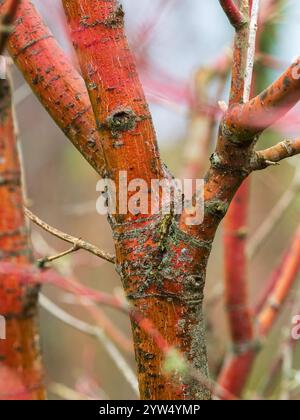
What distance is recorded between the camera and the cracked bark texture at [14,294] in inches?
36.0

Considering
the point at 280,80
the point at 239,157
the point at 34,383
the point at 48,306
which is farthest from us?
the point at 48,306

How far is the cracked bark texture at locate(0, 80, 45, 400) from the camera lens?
91 centimetres

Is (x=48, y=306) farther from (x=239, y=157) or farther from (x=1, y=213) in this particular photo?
(x=239, y=157)

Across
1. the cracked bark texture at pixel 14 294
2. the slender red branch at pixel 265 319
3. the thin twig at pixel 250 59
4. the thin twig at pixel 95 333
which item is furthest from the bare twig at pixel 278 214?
the thin twig at pixel 250 59

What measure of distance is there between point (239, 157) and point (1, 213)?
419mm

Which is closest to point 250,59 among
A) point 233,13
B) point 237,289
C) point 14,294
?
point 233,13

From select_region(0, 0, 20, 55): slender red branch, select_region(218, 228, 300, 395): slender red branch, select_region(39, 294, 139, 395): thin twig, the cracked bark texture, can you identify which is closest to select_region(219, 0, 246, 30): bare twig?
select_region(0, 0, 20, 55): slender red branch

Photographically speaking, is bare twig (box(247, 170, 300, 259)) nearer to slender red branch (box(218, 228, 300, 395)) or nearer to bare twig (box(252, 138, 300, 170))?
slender red branch (box(218, 228, 300, 395))

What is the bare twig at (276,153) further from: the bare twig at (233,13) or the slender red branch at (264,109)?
the bare twig at (233,13)

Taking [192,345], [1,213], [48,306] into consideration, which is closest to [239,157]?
[192,345]

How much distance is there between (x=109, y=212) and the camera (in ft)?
2.69

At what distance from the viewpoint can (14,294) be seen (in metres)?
0.95

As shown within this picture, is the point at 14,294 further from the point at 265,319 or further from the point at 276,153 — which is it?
the point at 265,319

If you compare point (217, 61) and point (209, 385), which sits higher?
point (217, 61)
